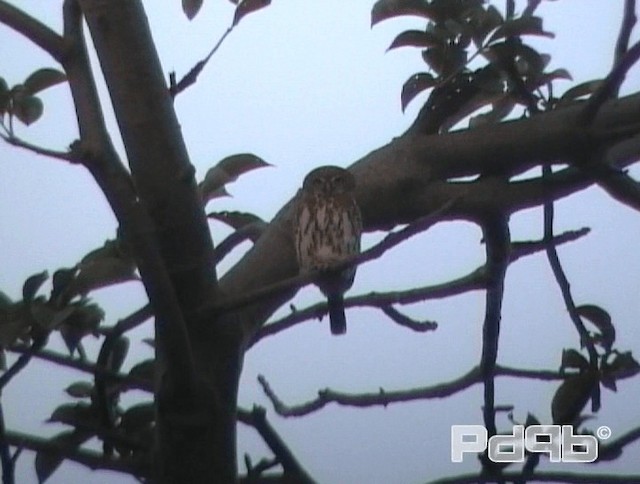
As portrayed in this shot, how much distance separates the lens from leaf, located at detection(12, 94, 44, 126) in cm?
226

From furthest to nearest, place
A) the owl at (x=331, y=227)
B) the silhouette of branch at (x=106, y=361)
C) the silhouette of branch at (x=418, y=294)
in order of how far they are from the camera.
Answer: the owl at (x=331, y=227) → the silhouette of branch at (x=106, y=361) → the silhouette of branch at (x=418, y=294)

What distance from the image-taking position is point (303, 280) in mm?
1908

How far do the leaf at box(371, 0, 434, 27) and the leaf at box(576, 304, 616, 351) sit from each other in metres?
0.72

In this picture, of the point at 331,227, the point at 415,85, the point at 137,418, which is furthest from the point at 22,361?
the point at 331,227

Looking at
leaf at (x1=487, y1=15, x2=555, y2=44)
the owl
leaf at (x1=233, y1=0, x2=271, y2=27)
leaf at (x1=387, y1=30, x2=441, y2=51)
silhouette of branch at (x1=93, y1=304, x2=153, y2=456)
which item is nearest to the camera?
silhouette of branch at (x1=93, y1=304, x2=153, y2=456)

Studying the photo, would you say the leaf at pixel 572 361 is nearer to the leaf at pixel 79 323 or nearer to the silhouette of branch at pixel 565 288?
the silhouette of branch at pixel 565 288

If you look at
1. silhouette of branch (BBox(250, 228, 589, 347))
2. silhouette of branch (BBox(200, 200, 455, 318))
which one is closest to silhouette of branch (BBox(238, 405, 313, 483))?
silhouette of branch (BBox(200, 200, 455, 318))

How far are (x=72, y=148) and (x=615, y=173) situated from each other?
102 centimetres

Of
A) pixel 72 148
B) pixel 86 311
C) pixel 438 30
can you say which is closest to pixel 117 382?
pixel 86 311

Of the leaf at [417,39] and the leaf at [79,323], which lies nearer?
the leaf at [79,323]

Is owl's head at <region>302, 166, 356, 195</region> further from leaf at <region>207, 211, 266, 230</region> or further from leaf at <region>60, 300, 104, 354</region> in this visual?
leaf at <region>60, 300, 104, 354</region>

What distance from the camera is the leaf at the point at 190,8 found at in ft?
7.37

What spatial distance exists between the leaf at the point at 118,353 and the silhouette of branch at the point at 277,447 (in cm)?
54

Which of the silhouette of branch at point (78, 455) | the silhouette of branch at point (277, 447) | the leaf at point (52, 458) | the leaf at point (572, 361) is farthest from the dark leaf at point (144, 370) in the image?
the leaf at point (572, 361)
